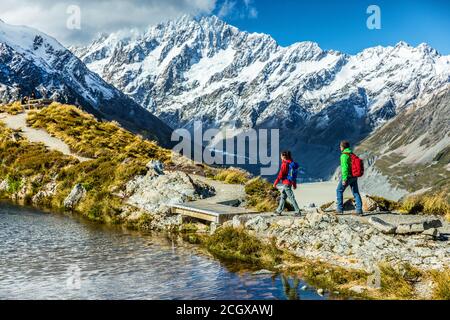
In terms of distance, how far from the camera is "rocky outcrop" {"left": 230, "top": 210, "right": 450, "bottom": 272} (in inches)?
648

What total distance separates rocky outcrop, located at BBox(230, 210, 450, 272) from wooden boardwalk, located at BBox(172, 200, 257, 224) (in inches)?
73.6

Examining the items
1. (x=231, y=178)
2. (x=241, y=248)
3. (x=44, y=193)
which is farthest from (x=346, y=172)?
(x=44, y=193)

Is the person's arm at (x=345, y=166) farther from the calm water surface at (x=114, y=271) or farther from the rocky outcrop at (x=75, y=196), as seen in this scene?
the rocky outcrop at (x=75, y=196)

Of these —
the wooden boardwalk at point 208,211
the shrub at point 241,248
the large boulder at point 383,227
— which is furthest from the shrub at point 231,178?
the large boulder at point 383,227

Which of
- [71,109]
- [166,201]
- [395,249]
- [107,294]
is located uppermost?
[71,109]

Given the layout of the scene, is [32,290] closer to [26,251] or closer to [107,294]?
[107,294]

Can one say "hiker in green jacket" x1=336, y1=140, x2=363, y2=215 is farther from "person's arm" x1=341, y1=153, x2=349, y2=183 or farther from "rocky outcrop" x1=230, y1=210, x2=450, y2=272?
"rocky outcrop" x1=230, y1=210, x2=450, y2=272

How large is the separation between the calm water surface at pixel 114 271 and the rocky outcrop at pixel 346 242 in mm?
2417

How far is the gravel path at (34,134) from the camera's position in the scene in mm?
45188

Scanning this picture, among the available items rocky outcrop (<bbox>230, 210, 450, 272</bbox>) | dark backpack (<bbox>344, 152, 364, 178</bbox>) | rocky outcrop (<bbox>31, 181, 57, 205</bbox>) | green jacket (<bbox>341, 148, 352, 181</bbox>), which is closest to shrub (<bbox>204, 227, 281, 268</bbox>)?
rocky outcrop (<bbox>230, 210, 450, 272</bbox>)

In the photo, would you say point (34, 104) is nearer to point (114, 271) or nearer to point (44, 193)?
point (44, 193)

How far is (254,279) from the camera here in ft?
54.2

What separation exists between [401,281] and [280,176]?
26.3 ft

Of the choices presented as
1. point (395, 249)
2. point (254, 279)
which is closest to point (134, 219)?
point (254, 279)
